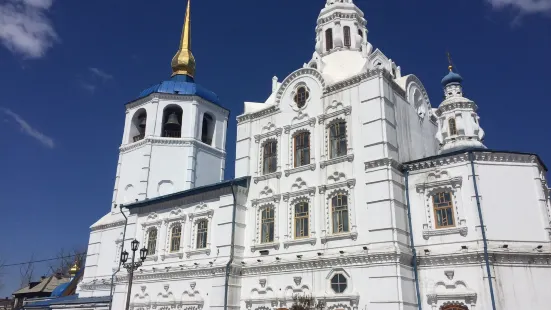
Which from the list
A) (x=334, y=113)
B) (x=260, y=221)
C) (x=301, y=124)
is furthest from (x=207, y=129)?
(x=334, y=113)

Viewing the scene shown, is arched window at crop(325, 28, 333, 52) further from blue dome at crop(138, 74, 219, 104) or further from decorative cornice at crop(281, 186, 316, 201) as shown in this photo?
blue dome at crop(138, 74, 219, 104)

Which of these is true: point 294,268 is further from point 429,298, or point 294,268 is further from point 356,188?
point 429,298

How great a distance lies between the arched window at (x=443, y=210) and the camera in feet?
60.7

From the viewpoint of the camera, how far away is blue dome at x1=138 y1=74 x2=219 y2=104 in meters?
33.0

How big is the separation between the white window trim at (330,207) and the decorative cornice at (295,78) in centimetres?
522

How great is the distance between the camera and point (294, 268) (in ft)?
67.6

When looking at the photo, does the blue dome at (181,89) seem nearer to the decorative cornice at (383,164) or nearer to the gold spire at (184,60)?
the gold spire at (184,60)

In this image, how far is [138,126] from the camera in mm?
34062

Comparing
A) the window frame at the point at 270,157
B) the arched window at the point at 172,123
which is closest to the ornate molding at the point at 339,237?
the window frame at the point at 270,157

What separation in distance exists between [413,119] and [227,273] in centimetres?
1164

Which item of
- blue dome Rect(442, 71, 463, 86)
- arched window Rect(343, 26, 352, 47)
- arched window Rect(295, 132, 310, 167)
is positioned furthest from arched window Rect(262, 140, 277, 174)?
blue dome Rect(442, 71, 463, 86)

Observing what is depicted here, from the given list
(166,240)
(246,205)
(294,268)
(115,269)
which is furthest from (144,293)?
(294,268)

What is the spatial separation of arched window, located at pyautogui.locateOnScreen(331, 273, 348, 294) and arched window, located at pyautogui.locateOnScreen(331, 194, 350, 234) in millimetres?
1862

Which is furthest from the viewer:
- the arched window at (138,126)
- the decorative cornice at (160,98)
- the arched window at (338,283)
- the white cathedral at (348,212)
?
the arched window at (138,126)
